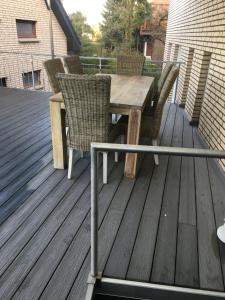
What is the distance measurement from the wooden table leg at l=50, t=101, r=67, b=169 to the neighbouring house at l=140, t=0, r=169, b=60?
45.1 ft

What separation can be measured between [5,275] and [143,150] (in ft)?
3.85

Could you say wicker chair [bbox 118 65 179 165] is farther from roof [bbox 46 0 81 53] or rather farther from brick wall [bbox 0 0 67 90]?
roof [bbox 46 0 81 53]

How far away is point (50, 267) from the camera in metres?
1.61

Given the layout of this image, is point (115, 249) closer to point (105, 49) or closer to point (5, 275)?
point (5, 275)

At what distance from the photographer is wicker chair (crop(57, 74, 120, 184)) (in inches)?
83.0

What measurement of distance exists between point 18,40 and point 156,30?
9578 mm

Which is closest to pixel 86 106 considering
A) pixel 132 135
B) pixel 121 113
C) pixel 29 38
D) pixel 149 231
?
pixel 121 113

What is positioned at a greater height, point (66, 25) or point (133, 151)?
point (66, 25)

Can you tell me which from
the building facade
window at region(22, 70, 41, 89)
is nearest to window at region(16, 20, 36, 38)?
window at region(22, 70, 41, 89)

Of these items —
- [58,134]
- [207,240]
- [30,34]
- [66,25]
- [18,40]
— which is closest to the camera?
[207,240]

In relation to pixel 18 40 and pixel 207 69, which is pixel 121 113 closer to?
pixel 207 69

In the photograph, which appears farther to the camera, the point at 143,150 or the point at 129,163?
the point at 129,163

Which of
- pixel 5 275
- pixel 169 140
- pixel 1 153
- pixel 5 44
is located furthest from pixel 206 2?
pixel 5 44

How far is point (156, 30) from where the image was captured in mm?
14906
